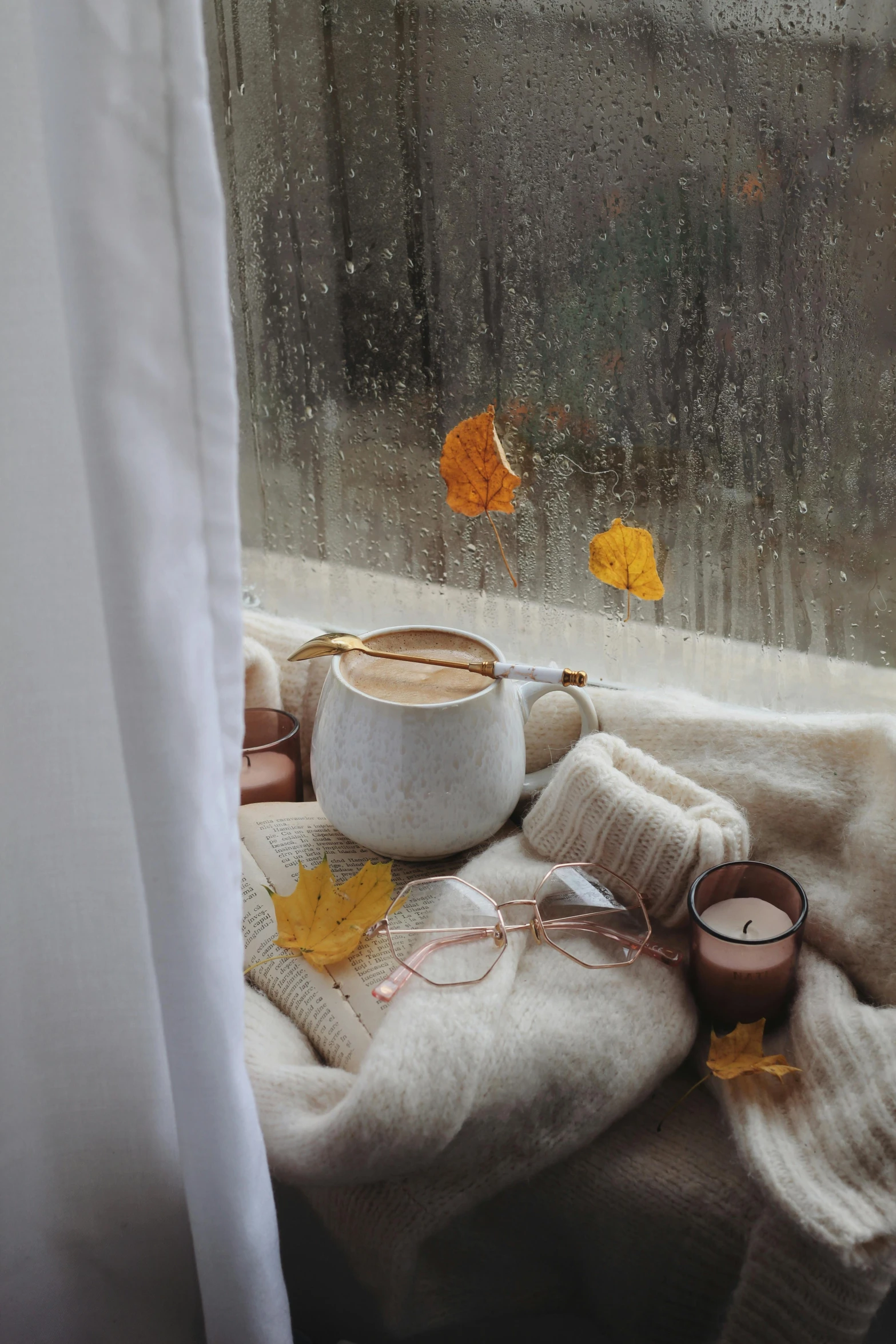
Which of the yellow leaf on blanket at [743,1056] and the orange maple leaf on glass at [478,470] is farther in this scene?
the orange maple leaf on glass at [478,470]

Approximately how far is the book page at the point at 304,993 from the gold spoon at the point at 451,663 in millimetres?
153

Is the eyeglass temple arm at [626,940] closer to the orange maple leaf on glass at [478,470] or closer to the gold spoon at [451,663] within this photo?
the gold spoon at [451,663]

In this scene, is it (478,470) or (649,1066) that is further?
(478,470)

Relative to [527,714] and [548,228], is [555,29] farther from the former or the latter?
[527,714]

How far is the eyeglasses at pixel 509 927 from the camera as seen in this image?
498 mm

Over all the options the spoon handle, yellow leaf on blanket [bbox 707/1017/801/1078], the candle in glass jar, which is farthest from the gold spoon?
yellow leaf on blanket [bbox 707/1017/801/1078]

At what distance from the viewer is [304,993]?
0.52 meters

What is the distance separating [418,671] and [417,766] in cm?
7

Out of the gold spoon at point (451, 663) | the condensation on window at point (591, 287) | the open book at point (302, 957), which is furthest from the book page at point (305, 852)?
the condensation on window at point (591, 287)

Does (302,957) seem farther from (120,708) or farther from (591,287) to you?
(591,287)

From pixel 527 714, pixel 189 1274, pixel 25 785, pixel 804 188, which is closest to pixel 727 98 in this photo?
pixel 804 188

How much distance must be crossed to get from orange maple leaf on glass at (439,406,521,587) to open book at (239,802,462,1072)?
0.25 metres

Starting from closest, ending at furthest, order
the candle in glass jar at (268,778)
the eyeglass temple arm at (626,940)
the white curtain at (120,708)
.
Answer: the white curtain at (120,708) < the eyeglass temple arm at (626,940) < the candle in glass jar at (268,778)

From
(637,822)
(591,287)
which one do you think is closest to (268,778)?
(637,822)
